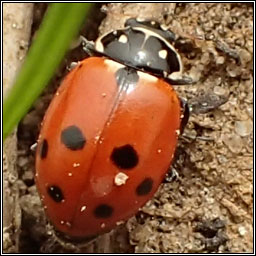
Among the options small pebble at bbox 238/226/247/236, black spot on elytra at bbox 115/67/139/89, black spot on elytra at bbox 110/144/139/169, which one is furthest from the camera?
small pebble at bbox 238/226/247/236

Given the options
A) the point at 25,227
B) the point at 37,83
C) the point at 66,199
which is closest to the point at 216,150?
the point at 66,199

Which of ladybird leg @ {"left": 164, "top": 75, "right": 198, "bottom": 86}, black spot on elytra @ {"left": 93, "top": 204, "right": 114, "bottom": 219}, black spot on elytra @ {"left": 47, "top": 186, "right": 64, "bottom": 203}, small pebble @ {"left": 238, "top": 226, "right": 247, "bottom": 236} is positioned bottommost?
small pebble @ {"left": 238, "top": 226, "right": 247, "bottom": 236}

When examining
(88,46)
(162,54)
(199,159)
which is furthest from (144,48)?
(199,159)

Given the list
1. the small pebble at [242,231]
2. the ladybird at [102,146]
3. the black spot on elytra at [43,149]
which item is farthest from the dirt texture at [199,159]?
the black spot on elytra at [43,149]

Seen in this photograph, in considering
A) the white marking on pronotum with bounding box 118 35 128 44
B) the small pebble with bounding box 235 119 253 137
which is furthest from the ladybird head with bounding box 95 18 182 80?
the small pebble with bounding box 235 119 253 137

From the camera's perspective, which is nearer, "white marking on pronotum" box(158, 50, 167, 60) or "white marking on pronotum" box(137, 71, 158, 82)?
"white marking on pronotum" box(137, 71, 158, 82)

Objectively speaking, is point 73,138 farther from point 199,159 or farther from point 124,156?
point 199,159

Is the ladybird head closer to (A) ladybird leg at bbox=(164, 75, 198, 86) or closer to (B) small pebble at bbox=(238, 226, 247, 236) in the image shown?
(A) ladybird leg at bbox=(164, 75, 198, 86)

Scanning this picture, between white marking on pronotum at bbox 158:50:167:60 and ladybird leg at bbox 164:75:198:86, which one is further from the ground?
white marking on pronotum at bbox 158:50:167:60
